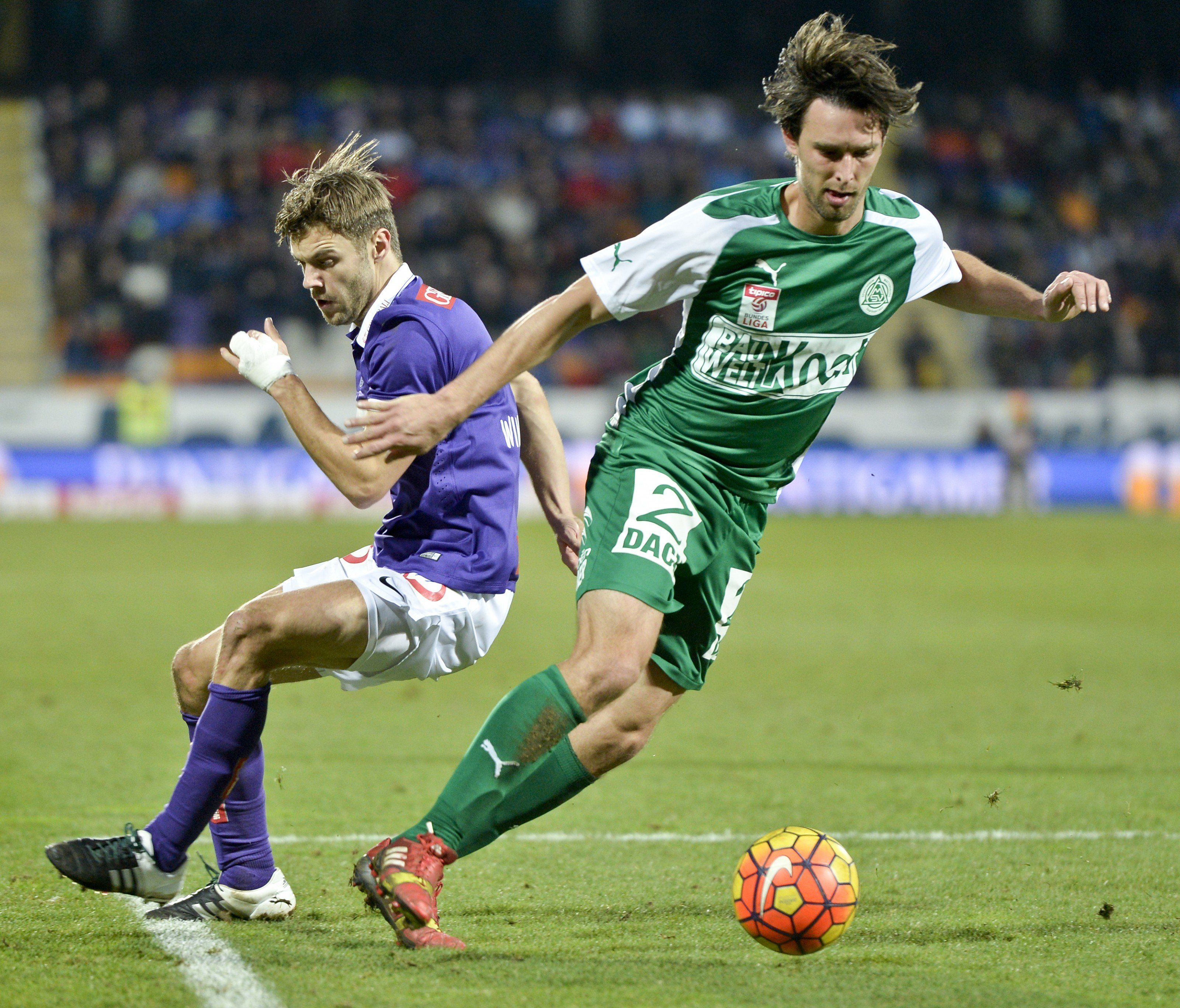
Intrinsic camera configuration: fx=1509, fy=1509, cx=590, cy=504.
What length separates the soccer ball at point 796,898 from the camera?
3.69 meters

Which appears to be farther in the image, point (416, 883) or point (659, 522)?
point (659, 522)

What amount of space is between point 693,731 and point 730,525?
12.2 ft

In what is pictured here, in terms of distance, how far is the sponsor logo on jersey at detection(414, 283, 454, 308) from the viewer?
4180mm

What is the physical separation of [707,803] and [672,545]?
2.21 m

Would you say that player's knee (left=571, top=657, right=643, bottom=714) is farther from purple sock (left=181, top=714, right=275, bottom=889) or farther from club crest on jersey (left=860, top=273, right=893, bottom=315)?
club crest on jersey (left=860, top=273, right=893, bottom=315)

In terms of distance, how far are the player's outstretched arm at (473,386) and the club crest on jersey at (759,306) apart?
0.39 meters

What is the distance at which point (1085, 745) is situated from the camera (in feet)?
23.0

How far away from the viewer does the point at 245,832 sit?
4207 mm

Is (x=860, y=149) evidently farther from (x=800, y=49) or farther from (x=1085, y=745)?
(x=1085, y=745)

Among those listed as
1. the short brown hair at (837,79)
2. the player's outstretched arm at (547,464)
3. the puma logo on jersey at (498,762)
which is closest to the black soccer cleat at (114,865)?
the puma logo on jersey at (498,762)

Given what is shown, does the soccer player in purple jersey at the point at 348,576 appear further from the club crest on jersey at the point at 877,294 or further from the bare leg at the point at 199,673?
the club crest on jersey at the point at 877,294

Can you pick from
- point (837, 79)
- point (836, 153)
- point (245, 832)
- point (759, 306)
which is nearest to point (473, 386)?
point (759, 306)

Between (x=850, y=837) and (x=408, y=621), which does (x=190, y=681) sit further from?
(x=850, y=837)

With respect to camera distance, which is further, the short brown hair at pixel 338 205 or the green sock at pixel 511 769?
the short brown hair at pixel 338 205
